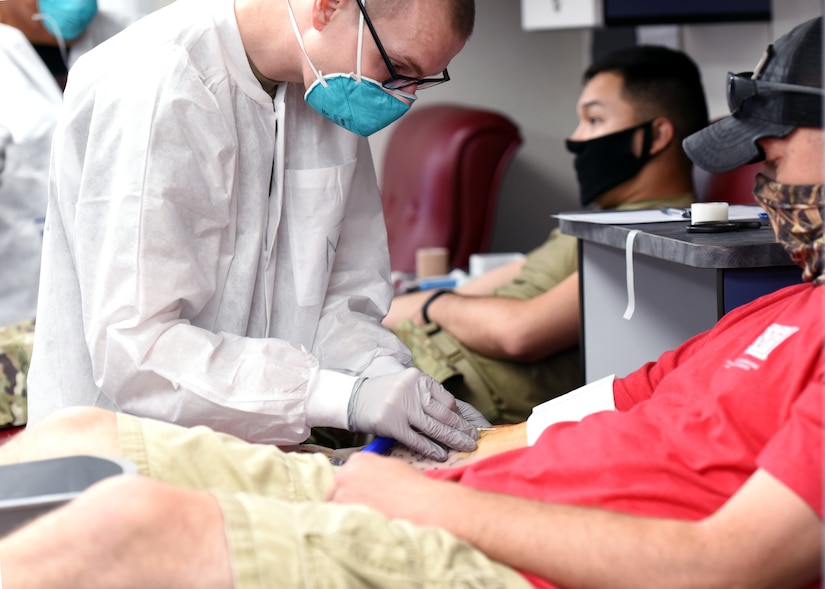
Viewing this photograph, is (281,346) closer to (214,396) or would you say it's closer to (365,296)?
(214,396)

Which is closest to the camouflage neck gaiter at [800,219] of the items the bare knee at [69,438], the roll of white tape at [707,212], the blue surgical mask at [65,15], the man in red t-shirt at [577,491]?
the man in red t-shirt at [577,491]

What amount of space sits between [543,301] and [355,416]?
89 centimetres

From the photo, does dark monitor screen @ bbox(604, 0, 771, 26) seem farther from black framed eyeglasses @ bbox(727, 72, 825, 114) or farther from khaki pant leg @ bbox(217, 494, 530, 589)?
khaki pant leg @ bbox(217, 494, 530, 589)

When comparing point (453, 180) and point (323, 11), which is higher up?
point (323, 11)

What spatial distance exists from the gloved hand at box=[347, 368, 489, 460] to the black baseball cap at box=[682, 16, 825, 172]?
1.79 feet

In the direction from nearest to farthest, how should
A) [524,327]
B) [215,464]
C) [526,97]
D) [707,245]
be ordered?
1. [215,464]
2. [707,245]
3. [524,327]
4. [526,97]

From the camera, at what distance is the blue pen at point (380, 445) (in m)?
1.50

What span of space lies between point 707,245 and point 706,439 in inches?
15.8

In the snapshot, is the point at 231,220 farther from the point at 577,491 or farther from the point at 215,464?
the point at 577,491

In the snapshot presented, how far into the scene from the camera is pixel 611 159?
2426 millimetres

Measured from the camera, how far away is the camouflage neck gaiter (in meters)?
1.14

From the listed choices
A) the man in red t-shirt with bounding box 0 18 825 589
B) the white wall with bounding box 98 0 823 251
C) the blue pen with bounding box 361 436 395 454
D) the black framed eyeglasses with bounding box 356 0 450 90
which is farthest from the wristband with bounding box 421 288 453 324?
the white wall with bounding box 98 0 823 251

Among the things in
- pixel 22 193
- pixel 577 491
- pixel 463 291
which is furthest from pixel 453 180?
pixel 577 491

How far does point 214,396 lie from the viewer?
1492mm
